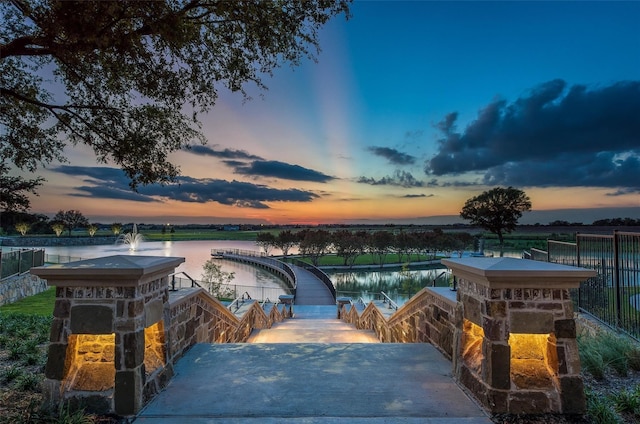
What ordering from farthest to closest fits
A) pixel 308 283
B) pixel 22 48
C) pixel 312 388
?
1. pixel 308 283
2. pixel 22 48
3. pixel 312 388

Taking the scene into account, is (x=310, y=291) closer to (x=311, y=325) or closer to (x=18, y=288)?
(x=311, y=325)

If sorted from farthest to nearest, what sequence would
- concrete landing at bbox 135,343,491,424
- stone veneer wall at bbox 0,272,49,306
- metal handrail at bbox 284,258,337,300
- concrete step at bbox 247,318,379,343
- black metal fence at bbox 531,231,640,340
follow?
metal handrail at bbox 284,258,337,300
stone veneer wall at bbox 0,272,49,306
concrete step at bbox 247,318,379,343
black metal fence at bbox 531,231,640,340
concrete landing at bbox 135,343,491,424

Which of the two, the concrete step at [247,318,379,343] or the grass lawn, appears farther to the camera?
the grass lawn

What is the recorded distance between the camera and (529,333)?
11.3 ft

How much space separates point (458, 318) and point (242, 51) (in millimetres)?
6056

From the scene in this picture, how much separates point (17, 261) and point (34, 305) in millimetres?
3795

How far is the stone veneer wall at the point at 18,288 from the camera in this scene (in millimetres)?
14500

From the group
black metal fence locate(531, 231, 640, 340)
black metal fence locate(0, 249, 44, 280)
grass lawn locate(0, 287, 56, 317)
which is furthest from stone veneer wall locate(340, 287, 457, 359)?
black metal fence locate(0, 249, 44, 280)

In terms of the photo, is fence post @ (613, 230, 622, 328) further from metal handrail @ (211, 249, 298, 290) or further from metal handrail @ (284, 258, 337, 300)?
metal handrail @ (211, 249, 298, 290)

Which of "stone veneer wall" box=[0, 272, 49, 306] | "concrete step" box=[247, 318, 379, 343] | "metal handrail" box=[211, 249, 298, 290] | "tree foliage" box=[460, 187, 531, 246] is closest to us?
"concrete step" box=[247, 318, 379, 343]

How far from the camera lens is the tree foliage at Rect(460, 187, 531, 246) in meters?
42.7

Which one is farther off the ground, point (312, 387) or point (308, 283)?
point (312, 387)

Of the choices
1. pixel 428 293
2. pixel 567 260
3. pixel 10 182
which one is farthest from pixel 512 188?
pixel 10 182

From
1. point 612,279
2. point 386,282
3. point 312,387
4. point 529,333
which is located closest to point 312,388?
point 312,387
